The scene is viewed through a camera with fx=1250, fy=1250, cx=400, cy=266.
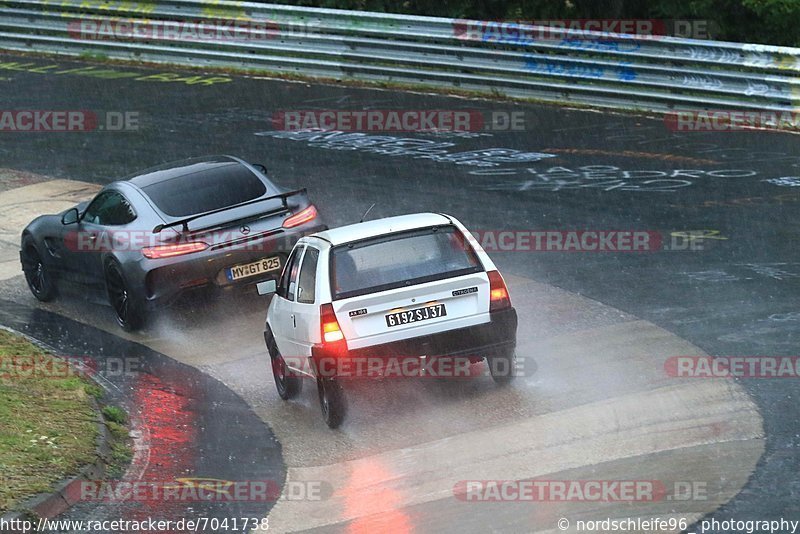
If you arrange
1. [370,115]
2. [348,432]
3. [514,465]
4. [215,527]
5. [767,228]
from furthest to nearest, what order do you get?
[370,115] → [767,228] → [348,432] → [514,465] → [215,527]

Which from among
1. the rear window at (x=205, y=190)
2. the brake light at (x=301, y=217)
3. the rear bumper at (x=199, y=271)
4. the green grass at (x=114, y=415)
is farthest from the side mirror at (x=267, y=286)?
the green grass at (x=114, y=415)

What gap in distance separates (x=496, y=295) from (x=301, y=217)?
12.2ft

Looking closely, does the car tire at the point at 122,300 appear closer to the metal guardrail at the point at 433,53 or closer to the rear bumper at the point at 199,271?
the rear bumper at the point at 199,271

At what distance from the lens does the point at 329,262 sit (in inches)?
386

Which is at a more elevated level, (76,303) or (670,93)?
(670,93)

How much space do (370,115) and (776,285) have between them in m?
10.8

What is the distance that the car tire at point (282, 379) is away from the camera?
1071 centimetres

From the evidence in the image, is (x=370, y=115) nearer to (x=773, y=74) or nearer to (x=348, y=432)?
(x=773, y=74)

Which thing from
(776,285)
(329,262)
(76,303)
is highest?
(329,262)

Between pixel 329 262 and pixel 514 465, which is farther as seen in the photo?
pixel 329 262

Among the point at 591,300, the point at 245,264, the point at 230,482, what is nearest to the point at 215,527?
the point at 230,482

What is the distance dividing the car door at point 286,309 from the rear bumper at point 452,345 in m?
0.75

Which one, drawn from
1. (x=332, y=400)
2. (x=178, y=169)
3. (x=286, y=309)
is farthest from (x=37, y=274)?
(x=332, y=400)

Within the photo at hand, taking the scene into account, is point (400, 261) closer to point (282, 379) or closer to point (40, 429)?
point (282, 379)
